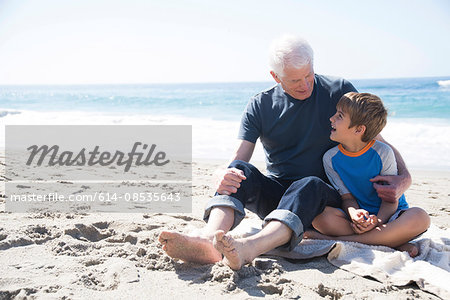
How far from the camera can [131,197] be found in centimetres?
404

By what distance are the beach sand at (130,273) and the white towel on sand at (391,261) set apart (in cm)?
4

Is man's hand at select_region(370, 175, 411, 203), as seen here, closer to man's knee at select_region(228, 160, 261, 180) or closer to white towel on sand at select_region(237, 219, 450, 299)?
white towel on sand at select_region(237, 219, 450, 299)

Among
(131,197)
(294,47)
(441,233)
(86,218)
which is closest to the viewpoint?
(294,47)

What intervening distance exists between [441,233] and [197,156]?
4.62 meters

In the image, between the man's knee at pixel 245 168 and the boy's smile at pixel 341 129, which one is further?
the boy's smile at pixel 341 129

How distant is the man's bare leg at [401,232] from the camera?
7.90ft

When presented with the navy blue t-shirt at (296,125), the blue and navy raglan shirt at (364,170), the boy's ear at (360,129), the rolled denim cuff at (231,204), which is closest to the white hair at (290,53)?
the navy blue t-shirt at (296,125)

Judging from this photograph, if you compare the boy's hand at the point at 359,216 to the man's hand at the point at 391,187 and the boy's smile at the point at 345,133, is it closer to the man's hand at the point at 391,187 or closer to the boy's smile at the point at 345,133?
the man's hand at the point at 391,187

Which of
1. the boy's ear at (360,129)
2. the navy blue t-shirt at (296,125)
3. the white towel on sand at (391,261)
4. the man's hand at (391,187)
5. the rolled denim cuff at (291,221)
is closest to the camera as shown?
the white towel on sand at (391,261)

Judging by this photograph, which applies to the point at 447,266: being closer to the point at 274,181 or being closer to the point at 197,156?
the point at 274,181

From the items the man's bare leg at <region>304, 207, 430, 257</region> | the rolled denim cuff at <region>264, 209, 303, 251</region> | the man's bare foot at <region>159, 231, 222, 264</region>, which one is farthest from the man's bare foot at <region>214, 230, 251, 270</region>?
the man's bare leg at <region>304, 207, 430, 257</region>

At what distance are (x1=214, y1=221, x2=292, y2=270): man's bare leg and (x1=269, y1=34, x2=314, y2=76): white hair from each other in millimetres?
963

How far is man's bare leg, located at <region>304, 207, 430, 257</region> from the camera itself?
2408 mm

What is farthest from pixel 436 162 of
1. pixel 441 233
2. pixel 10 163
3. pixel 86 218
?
pixel 10 163
